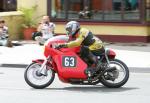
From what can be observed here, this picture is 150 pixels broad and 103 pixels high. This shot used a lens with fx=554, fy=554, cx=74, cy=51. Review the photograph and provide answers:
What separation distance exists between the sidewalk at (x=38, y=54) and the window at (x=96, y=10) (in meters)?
1.30

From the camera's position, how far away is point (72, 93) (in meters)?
11.0

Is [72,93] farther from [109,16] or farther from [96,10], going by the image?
[96,10]

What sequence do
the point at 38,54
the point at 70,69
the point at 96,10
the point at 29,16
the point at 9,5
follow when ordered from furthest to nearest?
the point at 9,5 < the point at 29,16 < the point at 96,10 < the point at 38,54 < the point at 70,69

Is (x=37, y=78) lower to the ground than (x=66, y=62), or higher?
lower

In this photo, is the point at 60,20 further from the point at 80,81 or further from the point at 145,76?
the point at 80,81

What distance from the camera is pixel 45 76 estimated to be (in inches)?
460

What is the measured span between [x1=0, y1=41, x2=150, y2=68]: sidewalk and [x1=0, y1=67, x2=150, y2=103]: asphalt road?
3103 mm

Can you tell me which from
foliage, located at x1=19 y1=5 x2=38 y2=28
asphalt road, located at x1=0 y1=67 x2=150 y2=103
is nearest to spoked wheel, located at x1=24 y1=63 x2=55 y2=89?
asphalt road, located at x1=0 y1=67 x2=150 y2=103

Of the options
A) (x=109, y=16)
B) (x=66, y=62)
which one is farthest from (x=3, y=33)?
(x=66, y=62)

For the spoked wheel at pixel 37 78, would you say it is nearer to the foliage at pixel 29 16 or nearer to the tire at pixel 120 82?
the tire at pixel 120 82

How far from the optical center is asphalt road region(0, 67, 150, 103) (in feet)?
33.0

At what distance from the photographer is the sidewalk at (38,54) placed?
638 inches

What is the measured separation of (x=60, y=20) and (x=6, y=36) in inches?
102

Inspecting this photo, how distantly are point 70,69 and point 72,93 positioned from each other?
2.31 ft
